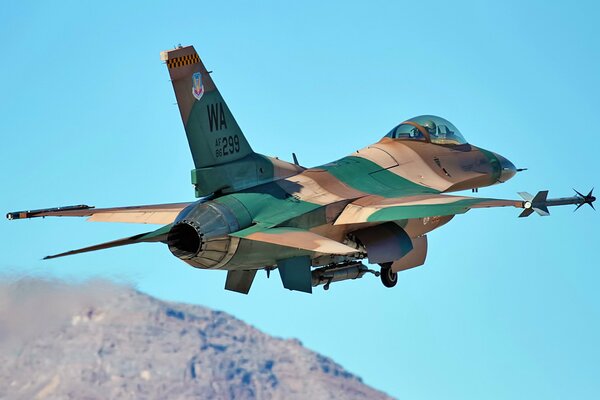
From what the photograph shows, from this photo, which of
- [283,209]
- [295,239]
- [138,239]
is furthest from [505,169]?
[138,239]

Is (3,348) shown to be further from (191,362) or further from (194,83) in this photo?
(191,362)

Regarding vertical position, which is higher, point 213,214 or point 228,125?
point 228,125

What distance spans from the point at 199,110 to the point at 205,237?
3249 millimetres

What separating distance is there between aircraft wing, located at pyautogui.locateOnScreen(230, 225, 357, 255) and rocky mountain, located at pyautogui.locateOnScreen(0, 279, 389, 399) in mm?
63495

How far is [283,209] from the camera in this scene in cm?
2848

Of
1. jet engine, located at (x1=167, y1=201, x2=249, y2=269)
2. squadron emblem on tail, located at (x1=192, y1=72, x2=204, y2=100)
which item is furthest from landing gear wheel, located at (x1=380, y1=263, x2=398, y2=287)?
squadron emblem on tail, located at (x1=192, y1=72, x2=204, y2=100)

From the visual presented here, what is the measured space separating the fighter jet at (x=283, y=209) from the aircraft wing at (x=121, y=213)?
3 cm

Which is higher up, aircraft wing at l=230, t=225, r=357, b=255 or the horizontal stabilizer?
aircraft wing at l=230, t=225, r=357, b=255

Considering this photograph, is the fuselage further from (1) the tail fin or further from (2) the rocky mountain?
(2) the rocky mountain

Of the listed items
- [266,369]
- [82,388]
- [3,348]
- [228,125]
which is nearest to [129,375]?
[82,388]

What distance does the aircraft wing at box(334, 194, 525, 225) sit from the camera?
28.5 metres

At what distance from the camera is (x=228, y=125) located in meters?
29.3

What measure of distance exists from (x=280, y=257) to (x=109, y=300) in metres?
9.36

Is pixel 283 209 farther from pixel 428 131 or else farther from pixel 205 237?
pixel 428 131
